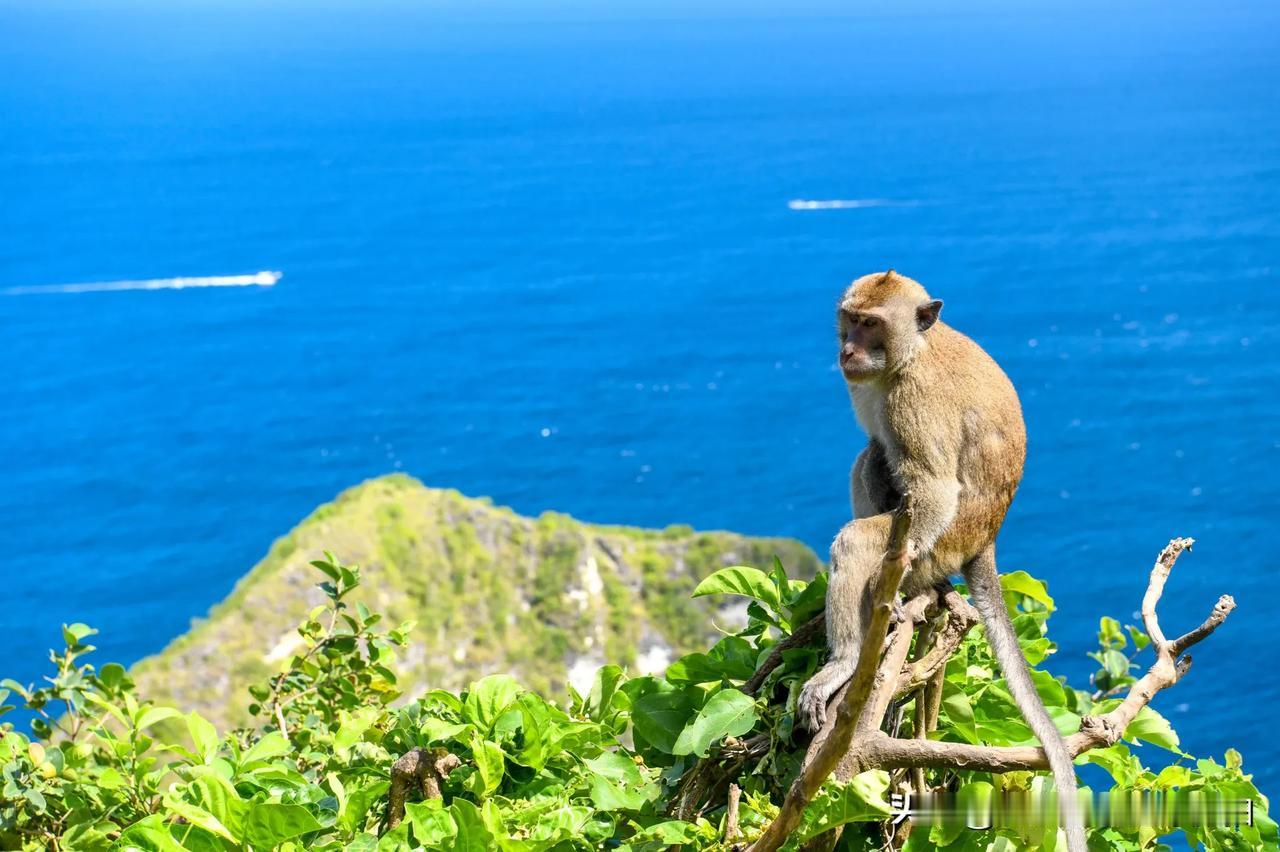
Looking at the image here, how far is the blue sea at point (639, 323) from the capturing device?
216 feet

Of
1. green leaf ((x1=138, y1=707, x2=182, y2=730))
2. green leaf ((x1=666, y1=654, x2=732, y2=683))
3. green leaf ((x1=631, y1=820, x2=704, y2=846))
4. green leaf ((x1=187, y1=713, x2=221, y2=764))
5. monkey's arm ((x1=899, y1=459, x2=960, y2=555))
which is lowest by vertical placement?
green leaf ((x1=631, y1=820, x2=704, y2=846))

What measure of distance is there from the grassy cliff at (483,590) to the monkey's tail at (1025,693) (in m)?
37.5

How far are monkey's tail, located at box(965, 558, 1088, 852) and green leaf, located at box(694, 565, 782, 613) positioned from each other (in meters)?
0.75

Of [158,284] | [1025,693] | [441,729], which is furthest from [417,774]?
[158,284]

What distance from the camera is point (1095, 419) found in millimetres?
71062

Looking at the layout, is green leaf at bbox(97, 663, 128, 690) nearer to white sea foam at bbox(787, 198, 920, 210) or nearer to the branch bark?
the branch bark

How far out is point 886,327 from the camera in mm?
5840

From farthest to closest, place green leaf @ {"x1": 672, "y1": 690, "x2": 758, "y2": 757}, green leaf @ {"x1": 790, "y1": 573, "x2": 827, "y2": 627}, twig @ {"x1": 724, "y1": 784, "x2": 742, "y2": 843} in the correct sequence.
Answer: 1. green leaf @ {"x1": 790, "y1": 573, "x2": 827, "y2": 627}
2. green leaf @ {"x1": 672, "y1": 690, "x2": 758, "y2": 757}
3. twig @ {"x1": 724, "y1": 784, "x2": 742, "y2": 843}

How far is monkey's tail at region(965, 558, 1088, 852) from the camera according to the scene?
11.7ft

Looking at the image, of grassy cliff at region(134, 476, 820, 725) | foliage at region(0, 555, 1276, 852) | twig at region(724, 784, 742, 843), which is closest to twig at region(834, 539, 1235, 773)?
foliage at region(0, 555, 1276, 852)

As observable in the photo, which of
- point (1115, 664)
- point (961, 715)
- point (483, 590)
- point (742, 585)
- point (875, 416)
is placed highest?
point (483, 590)

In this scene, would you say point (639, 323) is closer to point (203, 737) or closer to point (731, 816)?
point (203, 737)

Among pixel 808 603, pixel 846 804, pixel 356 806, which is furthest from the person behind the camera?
pixel 808 603

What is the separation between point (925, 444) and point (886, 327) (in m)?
0.53
